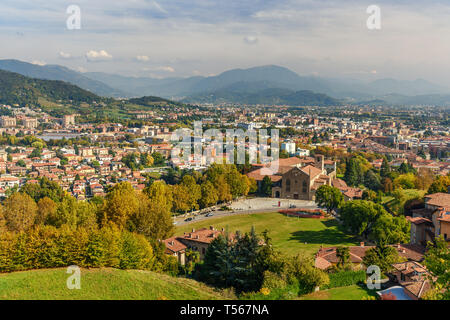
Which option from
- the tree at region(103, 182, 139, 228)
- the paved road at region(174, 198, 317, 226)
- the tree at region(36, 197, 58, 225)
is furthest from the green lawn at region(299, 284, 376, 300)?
the paved road at region(174, 198, 317, 226)

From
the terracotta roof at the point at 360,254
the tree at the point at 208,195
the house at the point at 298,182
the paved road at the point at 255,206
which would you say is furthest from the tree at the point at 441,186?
the tree at the point at 208,195

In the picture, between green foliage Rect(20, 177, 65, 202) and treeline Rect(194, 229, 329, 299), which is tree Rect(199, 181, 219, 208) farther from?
treeline Rect(194, 229, 329, 299)

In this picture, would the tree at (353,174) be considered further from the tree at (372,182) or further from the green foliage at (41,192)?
the green foliage at (41,192)

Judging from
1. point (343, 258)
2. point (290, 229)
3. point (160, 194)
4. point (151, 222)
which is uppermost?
point (160, 194)

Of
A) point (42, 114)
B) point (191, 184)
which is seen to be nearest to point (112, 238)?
point (191, 184)

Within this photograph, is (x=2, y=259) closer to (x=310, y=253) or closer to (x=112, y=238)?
(x=112, y=238)

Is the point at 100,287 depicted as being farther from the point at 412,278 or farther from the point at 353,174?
the point at 353,174

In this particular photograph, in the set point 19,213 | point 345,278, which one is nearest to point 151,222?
point 19,213
